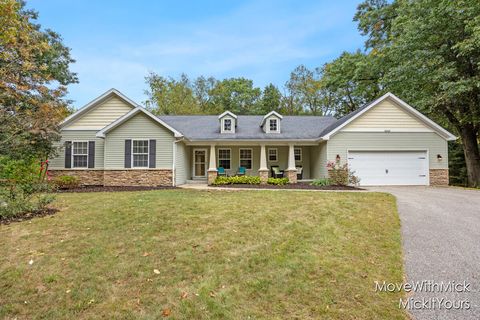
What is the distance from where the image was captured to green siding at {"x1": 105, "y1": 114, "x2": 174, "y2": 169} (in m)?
12.7

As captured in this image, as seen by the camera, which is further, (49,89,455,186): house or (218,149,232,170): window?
(218,149,232,170): window

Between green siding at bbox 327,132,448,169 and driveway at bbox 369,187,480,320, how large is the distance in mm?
5920

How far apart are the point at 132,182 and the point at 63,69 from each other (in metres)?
14.4

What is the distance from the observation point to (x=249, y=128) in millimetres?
16578

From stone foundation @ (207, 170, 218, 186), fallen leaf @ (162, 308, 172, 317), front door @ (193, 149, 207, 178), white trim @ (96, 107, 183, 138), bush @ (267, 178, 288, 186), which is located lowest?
fallen leaf @ (162, 308, 172, 317)

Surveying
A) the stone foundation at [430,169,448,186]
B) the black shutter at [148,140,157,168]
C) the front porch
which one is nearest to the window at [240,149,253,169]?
the front porch

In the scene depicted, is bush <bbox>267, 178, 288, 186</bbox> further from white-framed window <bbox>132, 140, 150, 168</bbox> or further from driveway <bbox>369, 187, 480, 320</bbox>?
white-framed window <bbox>132, 140, 150, 168</bbox>

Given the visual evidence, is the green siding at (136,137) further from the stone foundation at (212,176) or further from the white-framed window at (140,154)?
the stone foundation at (212,176)

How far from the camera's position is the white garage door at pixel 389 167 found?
43.6ft

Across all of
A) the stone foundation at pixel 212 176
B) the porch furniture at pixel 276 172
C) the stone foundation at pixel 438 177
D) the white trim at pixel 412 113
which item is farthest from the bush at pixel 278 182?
the stone foundation at pixel 438 177

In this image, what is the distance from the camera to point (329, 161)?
1342 cm

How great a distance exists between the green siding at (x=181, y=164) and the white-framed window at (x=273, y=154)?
546 cm

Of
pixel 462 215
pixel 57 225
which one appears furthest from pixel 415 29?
pixel 57 225

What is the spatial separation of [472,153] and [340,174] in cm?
969
